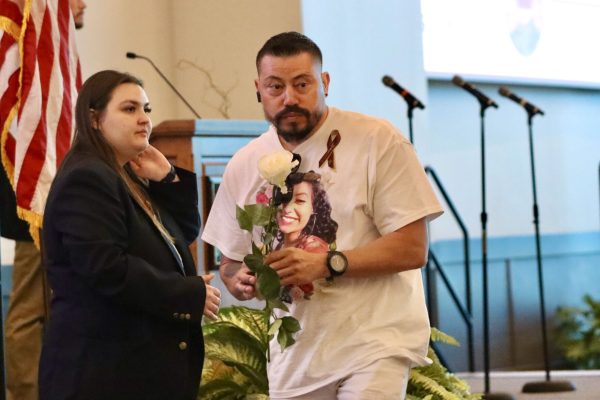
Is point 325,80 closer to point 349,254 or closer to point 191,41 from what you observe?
point 349,254

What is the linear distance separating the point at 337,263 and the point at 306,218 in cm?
17

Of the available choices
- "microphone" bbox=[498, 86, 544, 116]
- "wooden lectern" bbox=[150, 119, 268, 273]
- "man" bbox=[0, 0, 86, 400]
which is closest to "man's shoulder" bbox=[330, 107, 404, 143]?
"man" bbox=[0, 0, 86, 400]

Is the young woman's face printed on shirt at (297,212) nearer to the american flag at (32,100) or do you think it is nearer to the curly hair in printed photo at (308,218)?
the curly hair in printed photo at (308,218)

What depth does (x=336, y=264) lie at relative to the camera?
2.62 metres

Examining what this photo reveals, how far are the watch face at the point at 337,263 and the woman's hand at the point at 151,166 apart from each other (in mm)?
652

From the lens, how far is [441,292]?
8.13 meters

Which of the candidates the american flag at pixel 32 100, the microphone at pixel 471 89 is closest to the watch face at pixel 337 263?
the american flag at pixel 32 100

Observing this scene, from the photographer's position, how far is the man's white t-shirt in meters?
2.68

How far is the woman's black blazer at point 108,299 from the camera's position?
2561mm

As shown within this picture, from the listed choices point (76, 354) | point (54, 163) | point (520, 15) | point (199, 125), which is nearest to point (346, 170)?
point (76, 354)

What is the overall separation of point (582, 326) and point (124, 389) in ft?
22.5

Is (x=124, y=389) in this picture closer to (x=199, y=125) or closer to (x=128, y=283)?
(x=128, y=283)

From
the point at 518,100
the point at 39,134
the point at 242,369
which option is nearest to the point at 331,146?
the point at 242,369

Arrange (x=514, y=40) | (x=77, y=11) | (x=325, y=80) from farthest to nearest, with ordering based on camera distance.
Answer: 1. (x=514, y=40)
2. (x=77, y=11)
3. (x=325, y=80)
